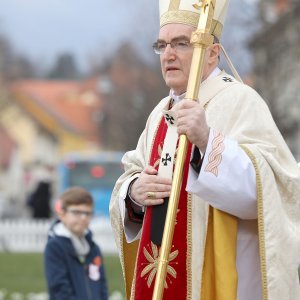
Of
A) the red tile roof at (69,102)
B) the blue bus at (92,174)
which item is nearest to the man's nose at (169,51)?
the blue bus at (92,174)

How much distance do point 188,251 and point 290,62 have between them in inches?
1010

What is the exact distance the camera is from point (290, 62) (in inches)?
1220

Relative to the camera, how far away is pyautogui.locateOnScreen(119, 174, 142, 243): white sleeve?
5948 mm

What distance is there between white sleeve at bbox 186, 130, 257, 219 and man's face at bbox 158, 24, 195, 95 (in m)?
0.44

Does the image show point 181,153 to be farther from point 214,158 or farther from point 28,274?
point 28,274

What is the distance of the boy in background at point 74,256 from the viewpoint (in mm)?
9000

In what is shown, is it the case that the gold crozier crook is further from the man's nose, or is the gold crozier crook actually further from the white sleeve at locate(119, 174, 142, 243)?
the white sleeve at locate(119, 174, 142, 243)

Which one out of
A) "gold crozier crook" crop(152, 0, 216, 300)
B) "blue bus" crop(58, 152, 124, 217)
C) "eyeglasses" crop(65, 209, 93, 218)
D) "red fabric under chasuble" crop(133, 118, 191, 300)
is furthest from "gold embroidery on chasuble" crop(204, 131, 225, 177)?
"blue bus" crop(58, 152, 124, 217)

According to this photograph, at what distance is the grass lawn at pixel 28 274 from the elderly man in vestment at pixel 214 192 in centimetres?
839

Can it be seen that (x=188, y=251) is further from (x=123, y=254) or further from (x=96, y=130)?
(x=96, y=130)

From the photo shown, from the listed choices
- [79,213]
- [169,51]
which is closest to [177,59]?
[169,51]

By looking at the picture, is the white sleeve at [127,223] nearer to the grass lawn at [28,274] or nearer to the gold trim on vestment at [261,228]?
the gold trim on vestment at [261,228]

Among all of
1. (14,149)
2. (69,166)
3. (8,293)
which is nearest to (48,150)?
(14,149)

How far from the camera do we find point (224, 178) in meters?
5.38
